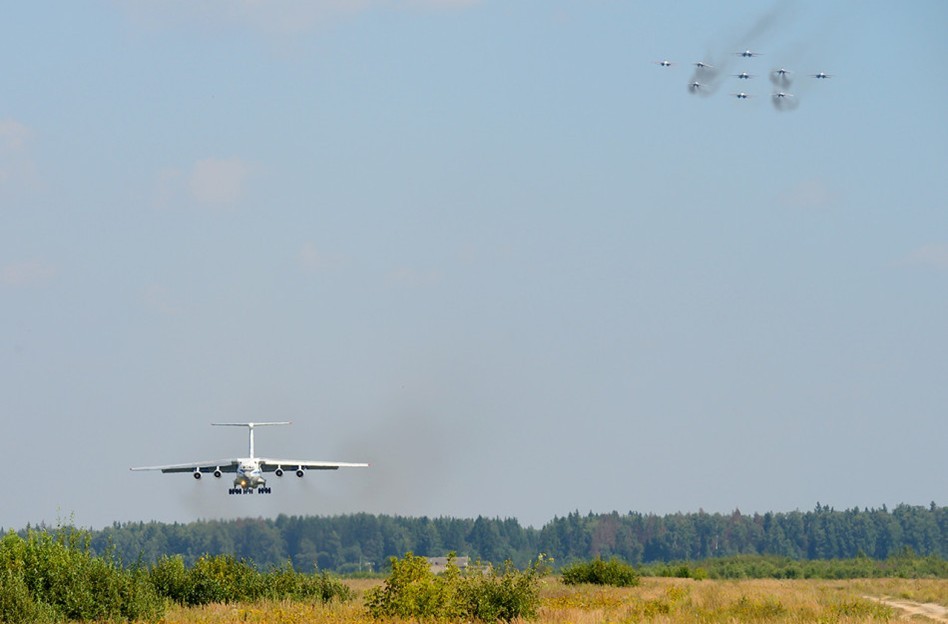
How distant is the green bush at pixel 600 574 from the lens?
61.3 metres

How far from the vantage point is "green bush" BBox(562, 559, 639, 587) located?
61281 millimetres

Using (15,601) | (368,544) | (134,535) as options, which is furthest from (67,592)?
(134,535)

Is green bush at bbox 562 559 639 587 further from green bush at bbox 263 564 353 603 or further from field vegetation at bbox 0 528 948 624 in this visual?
green bush at bbox 263 564 353 603

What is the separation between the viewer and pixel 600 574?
61.7 m

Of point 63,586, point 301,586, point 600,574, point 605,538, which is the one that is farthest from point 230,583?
point 605,538

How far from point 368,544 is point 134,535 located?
98.5 feet

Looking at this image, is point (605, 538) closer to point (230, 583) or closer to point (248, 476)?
point (248, 476)

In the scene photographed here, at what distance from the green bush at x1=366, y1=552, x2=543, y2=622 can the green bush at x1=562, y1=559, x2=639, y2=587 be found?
2351 centimetres

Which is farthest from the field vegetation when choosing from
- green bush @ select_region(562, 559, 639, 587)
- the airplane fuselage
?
the airplane fuselage

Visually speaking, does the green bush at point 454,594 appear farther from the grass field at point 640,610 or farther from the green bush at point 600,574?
the green bush at point 600,574

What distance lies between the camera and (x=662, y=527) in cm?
19488

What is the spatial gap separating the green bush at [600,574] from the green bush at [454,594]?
2351cm

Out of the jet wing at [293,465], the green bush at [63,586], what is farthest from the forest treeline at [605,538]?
the green bush at [63,586]

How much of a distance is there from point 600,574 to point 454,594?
25955mm
